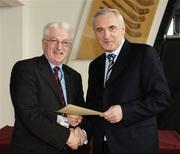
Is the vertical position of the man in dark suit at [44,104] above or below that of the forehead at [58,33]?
below

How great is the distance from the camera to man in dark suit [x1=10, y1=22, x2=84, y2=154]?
155 centimetres

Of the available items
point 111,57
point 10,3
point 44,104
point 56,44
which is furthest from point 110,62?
point 10,3

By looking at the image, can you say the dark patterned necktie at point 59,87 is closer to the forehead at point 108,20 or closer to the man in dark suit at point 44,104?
the man in dark suit at point 44,104

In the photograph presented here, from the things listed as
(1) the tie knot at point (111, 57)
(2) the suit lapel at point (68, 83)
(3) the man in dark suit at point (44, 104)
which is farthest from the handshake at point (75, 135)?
(1) the tie knot at point (111, 57)

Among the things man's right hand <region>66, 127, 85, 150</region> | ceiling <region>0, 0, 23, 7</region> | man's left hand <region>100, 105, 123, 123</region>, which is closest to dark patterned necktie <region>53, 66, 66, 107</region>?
man's right hand <region>66, 127, 85, 150</region>

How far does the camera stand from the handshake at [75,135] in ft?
5.24

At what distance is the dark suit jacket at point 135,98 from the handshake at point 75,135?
11 cm

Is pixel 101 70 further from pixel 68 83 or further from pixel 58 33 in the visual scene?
pixel 58 33

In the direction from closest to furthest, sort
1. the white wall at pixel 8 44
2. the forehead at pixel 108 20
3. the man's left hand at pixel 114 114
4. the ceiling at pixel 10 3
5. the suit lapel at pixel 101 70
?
the man's left hand at pixel 114 114 → the forehead at pixel 108 20 → the suit lapel at pixel 101 70 → the ceiling at pixel 10 3 → the white wall at pixel 8 44

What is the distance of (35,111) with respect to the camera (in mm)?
1553

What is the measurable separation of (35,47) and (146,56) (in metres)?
2.09

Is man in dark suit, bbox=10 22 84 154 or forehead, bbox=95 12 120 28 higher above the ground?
forehead, bbox=95 12 120 28

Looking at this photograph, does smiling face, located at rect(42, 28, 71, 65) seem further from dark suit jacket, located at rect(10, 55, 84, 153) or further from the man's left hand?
the man's left hand

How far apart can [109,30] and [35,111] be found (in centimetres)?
54
